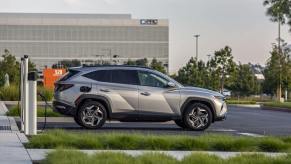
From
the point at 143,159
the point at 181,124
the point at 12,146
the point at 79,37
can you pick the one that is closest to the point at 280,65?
the point at 181,124

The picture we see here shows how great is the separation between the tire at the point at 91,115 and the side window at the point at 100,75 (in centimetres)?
67

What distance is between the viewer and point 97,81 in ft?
57.5

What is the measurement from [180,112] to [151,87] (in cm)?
100

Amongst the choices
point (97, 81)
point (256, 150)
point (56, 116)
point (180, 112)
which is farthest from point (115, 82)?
point (256, 150)

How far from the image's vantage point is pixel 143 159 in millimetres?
9789

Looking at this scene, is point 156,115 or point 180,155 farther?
point 156,115

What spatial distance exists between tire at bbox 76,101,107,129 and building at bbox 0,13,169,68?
109 m

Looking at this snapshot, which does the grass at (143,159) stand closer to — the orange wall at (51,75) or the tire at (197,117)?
the tire at (197,117)

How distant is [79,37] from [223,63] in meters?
63.6

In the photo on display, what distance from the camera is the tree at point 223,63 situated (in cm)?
6956

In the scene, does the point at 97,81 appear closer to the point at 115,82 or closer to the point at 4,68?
the point at 115,82

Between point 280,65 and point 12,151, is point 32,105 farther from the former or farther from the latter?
point 280,65

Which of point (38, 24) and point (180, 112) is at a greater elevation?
point (38, 24)

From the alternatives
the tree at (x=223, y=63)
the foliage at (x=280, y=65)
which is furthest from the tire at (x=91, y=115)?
the tree at (x=223, y=63)
